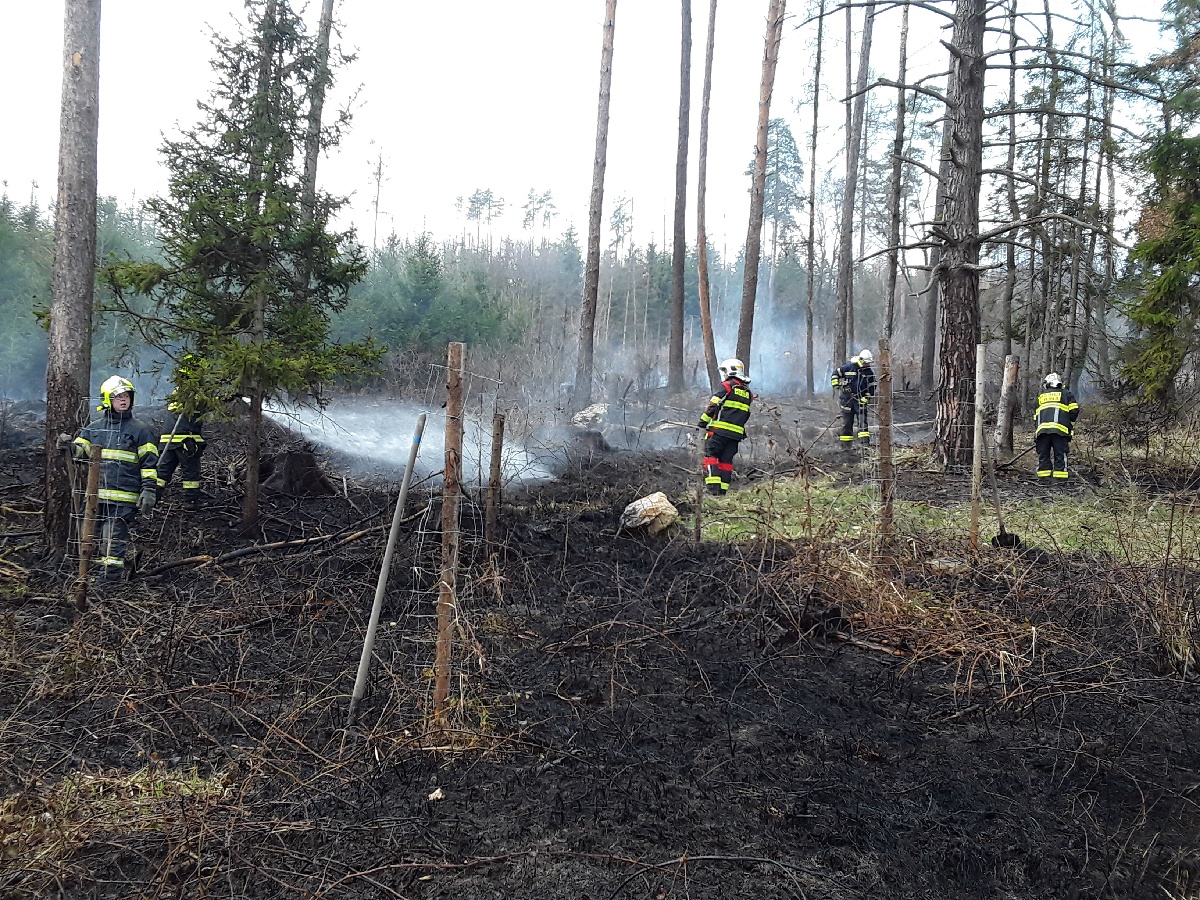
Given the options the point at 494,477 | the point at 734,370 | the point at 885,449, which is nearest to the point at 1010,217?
the point at 734,370

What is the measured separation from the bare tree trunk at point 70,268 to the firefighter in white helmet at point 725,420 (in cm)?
739

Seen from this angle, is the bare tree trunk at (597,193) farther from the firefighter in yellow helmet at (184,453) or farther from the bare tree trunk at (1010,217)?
the firefighter in yellow helmet at (184,453)

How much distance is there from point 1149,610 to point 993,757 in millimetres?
2007

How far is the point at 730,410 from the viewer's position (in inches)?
435

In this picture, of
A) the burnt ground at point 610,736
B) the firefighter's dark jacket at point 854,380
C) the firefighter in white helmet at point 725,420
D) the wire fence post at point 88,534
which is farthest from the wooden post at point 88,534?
the firefighter's dark jacket at point 854,380

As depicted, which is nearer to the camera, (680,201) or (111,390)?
(111,390)

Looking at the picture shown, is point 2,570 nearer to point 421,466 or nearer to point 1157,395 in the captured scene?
point 421,466

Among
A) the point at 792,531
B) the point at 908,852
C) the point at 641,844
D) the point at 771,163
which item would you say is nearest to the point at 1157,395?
the point at 792,531

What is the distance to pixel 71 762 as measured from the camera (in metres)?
3.91

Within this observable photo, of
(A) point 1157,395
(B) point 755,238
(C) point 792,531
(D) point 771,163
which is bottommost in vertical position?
(C) point 792,531

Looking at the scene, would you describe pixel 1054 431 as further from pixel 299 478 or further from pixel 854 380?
pixel 299 478

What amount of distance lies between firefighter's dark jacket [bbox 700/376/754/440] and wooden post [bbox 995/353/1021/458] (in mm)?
3300

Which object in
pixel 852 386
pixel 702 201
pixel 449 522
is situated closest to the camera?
pixel 449 522

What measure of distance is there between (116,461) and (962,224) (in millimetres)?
11067
